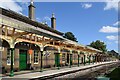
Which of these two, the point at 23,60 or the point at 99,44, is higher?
the point at 99,44

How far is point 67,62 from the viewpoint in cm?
4128

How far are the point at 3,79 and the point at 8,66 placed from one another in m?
6.10

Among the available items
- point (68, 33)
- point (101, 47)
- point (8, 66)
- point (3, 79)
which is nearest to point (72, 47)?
point (8, 66)

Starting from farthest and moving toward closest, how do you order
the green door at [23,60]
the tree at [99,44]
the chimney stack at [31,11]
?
the tree at [99,44] < the chimney stack at [31,11] < the green door at [23,60]

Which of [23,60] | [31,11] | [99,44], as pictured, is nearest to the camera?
[23,60]

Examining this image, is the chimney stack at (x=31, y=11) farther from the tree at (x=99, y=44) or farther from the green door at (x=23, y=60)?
the tree at (x=99, y=44)

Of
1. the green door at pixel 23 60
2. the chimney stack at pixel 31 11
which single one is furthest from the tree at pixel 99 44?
the green door at pixel 23 60

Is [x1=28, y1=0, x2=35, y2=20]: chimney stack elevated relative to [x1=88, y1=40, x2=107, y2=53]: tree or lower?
elevated

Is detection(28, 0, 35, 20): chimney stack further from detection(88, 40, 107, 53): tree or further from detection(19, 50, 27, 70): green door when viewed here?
detection(88, 40, 107, 53): tree

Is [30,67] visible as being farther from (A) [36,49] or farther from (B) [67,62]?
(B) [67,62]

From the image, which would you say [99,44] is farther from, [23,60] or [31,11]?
[23,60]

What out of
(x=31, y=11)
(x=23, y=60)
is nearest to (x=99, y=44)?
(x=31, y=11)

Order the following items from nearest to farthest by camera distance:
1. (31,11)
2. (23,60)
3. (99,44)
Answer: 1. (23,60)
2. (31,11)
3. (99,44)

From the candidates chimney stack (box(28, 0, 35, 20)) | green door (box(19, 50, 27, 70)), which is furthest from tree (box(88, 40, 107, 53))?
green door (box(19, 50, 27, 70))
